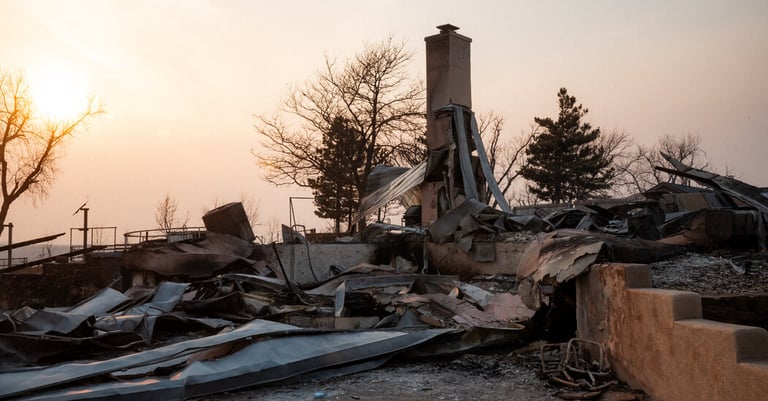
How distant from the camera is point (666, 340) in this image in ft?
15.9

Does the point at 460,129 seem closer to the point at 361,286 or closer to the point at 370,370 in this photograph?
the point at 361,286

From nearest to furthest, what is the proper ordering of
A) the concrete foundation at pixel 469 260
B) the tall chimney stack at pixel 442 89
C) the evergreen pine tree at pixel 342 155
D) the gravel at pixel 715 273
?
the gravel at pixel 715 273 < the concrete foundation at pixel 469 260 < the tall chimney stack at pixel 442 89 < the evergreen pine tree at pixel 342 155

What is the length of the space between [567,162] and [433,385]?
3561 cm

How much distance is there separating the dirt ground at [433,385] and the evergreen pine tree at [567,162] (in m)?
34.0

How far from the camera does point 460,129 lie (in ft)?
58.9

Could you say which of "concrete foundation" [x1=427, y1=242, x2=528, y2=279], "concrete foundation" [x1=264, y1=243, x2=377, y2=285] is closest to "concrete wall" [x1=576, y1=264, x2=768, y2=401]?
"concrete foundation" [x1=427, y1=242, x2=528, y2=279]

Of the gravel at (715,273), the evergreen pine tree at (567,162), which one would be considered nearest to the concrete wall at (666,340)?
the gravel at (715,273)

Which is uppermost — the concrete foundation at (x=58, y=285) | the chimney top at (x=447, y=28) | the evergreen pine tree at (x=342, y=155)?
the chimney top at (x=447, y=28)

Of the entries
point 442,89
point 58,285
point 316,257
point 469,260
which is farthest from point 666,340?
point 58,285

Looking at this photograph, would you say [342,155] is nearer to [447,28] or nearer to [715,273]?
[447,28]

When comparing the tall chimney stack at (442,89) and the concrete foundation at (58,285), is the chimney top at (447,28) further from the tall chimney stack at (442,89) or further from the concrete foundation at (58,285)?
the concrete foundation at (58,285)

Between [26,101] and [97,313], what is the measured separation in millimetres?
26223

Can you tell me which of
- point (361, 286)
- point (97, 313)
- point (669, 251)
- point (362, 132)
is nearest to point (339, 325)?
point (361, 286)

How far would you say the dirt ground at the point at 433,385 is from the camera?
600 cm
